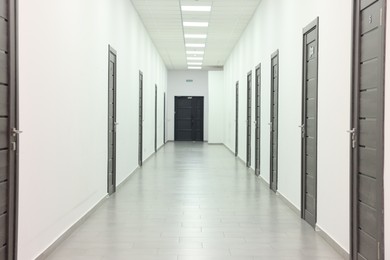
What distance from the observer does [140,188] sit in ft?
28.5

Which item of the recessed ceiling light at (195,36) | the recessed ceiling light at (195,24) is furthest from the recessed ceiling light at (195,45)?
the recessed ceiling light at (195,24)

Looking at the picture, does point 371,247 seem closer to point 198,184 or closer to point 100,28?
point 100,28

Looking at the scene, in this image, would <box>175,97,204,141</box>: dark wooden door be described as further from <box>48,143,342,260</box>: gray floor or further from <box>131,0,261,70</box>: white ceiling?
<box>48,143,342,260</box>: gray floor

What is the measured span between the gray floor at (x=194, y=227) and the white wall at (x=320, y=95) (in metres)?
0.41

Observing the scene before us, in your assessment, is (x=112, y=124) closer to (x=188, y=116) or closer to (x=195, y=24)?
(x=195, y=24)

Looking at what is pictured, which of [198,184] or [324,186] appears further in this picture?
[198,184]

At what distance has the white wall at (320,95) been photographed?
14.7 ft

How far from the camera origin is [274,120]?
8.44 m

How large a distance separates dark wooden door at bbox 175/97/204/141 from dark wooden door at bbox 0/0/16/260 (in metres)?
21.4

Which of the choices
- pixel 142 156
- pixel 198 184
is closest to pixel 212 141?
pixel 142 156

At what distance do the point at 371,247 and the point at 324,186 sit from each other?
151 cm

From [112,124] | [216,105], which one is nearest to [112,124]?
[112,124]

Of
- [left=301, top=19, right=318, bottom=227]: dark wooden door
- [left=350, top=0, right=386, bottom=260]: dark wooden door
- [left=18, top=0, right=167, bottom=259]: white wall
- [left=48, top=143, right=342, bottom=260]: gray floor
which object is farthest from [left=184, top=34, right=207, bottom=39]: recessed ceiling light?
[left=350, top=0, right=386, bottom=260]: dark wooden door

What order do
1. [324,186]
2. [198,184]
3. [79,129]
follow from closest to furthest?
[324,186], [79,129], [198,184]
